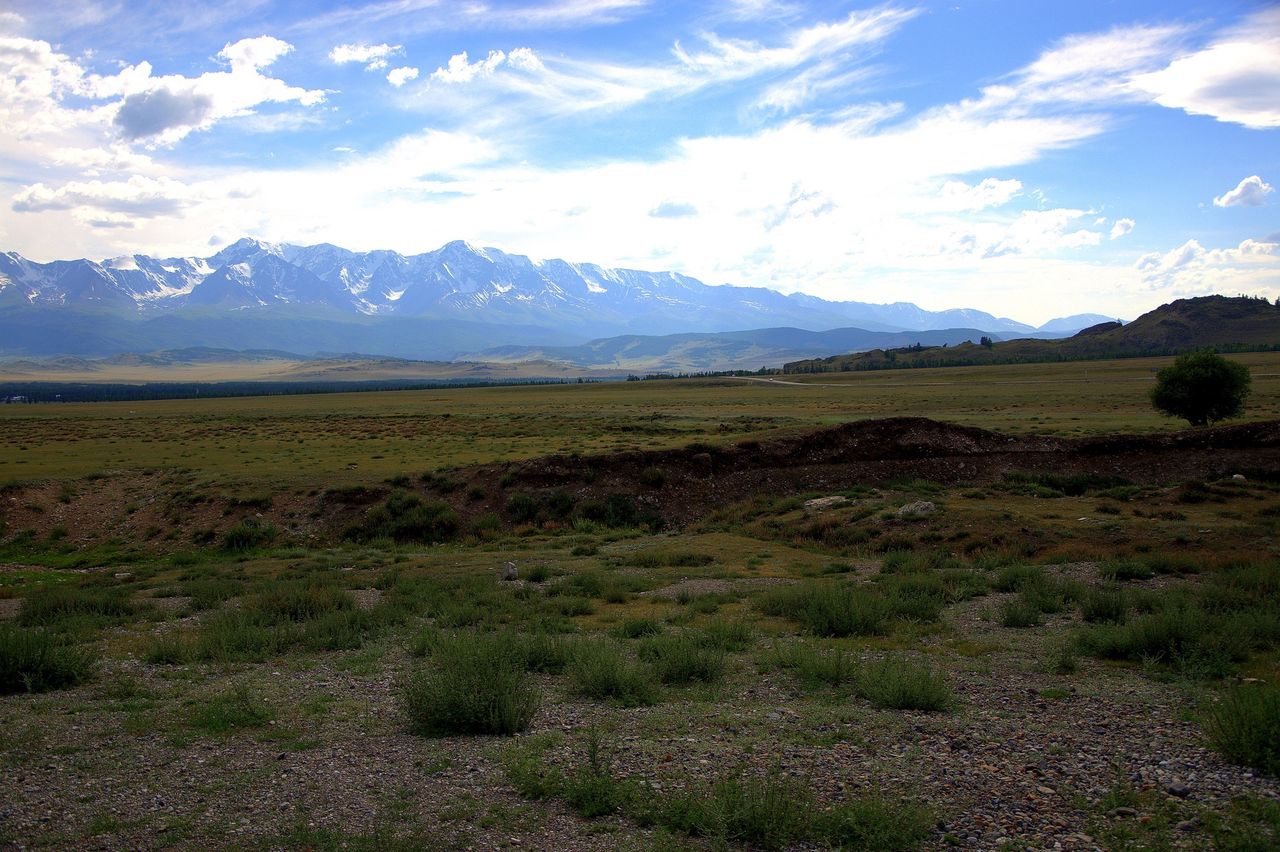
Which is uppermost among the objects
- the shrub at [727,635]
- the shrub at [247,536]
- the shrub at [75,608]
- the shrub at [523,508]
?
the shrub at [727,635]

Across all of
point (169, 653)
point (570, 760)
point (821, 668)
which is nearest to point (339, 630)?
point (169, 653)

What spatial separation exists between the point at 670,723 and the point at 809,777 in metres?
2.19

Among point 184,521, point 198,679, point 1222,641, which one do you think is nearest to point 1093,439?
point 1222,641

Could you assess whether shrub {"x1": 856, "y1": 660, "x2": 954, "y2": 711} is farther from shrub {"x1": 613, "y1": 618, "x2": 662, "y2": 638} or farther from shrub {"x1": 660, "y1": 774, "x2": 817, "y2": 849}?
shrub {"x1": 613, "y1": 618, "x2": 662, "y2": 638}

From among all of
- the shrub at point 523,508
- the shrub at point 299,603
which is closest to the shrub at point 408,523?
the shrub at point 523,508

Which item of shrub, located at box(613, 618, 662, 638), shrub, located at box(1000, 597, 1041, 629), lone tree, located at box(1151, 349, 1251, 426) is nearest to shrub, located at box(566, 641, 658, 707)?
shrub, located at box(613, 618, 662, 638)

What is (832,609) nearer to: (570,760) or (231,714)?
(570,760)

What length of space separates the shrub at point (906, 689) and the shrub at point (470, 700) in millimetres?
4229

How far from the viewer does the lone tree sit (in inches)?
1500

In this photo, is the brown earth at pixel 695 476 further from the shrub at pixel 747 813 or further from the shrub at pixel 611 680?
the shrub at pixel 747 813

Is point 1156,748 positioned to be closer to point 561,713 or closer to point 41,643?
point 561,713

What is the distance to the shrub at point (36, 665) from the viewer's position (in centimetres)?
1022

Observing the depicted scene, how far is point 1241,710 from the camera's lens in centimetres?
719

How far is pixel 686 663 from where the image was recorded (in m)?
10.5
